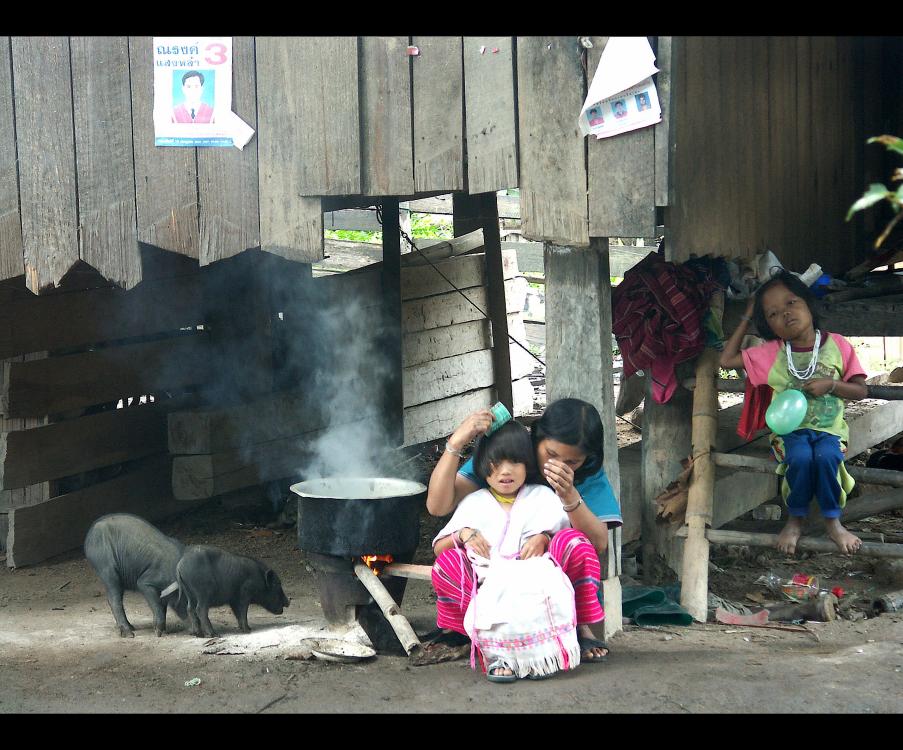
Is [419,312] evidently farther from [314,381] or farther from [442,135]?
[442,135]

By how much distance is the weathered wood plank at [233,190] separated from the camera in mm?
5096

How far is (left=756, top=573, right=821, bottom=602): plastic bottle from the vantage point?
19.2 feet

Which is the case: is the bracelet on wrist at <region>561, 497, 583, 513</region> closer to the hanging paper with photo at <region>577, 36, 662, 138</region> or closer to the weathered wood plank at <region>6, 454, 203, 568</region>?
the hanging paper with photo at <region>577, 36, 662, 138</region>

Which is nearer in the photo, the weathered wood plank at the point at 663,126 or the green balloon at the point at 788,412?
the weathered wood plank at the point at 663,126

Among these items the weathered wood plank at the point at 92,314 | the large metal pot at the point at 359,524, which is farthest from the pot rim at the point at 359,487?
the weathered wood plank at the point at 92,314

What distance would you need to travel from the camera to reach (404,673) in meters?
4.40

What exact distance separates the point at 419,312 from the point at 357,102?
14.2 ft

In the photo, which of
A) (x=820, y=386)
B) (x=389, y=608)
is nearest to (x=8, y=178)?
(x=389, y=608)

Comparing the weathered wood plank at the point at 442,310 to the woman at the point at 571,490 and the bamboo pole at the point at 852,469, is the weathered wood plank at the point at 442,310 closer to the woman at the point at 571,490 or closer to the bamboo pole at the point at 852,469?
the bamboo pole at the point at 852,469

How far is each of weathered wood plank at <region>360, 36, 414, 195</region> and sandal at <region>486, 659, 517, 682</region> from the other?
2139mm

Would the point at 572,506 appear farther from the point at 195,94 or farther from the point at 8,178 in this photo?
the point at 8,178

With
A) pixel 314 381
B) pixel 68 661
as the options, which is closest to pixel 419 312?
pixel 314 381

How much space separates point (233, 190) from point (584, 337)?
6.24 ft

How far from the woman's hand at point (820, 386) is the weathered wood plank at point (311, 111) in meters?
2.36
